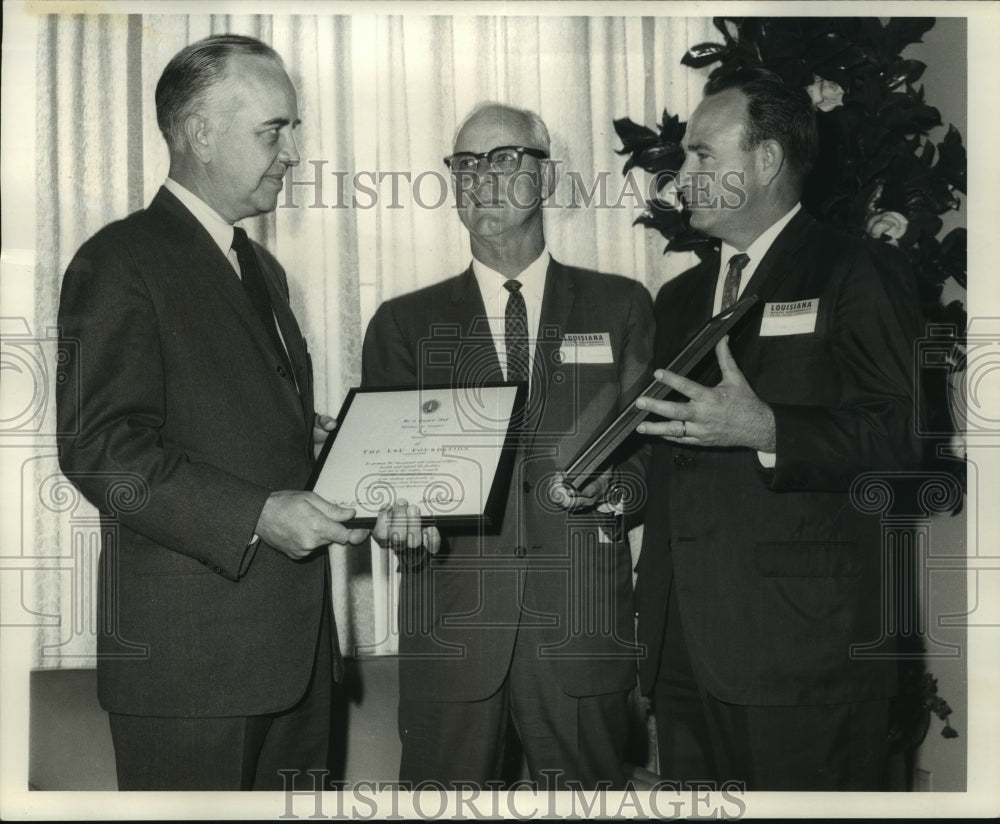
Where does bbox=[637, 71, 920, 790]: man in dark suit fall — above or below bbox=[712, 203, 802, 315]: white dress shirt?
below

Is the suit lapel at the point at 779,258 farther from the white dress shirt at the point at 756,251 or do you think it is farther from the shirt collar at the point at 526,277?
the shirt collar at the point at 526,277

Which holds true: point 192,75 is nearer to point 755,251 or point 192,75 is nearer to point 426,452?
point 426,452

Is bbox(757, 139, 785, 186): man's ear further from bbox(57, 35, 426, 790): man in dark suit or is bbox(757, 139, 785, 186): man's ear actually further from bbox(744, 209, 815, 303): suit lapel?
bbox(57, 35, 426, 790): man in dark suit

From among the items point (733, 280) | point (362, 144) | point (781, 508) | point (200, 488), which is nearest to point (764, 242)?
point (733, 280)

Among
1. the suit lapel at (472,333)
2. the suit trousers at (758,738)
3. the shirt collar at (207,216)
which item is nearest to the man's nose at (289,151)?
the shirt collar at (207,216)

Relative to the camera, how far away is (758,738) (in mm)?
2924

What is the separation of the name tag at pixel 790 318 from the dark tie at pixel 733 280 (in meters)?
0.11

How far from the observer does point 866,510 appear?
300 centimetres

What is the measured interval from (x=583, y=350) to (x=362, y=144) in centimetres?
87

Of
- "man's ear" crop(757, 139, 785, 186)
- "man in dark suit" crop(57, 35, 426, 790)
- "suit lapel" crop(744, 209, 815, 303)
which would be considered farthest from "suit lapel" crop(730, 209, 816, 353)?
"man in dark suit" crop(57, 35, 426, 790)

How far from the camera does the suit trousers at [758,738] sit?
2.93 meters

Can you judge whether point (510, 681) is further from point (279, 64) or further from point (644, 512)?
point (279, 64)

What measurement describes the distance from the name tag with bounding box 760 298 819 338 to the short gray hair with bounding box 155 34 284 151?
60.5 inches

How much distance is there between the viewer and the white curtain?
3.04m
